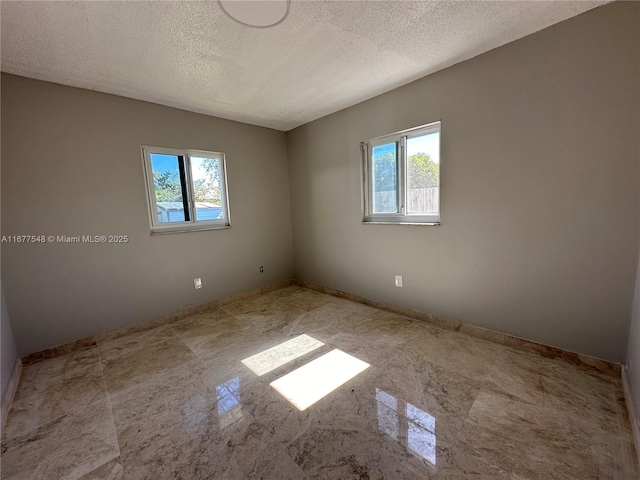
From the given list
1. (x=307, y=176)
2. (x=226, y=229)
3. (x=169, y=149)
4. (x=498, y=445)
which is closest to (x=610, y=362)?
(x=498, y=445)

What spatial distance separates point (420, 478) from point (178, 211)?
3176 millimetres

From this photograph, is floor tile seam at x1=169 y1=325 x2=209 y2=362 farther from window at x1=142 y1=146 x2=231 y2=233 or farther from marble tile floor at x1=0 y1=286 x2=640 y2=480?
window at x1=142 y1=146 x2=231 y2=233

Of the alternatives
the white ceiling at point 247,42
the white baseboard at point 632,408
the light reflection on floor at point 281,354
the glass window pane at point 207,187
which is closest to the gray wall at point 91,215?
the glass window pane at point 207,187

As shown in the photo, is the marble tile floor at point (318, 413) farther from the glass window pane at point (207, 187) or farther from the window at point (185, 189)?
the glass window pane at point (207, 187)

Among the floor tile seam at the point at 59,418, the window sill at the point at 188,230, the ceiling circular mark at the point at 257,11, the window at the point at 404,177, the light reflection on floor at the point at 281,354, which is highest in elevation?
the ceiling circular mark at the point at 257,11

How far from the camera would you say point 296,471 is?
123cm

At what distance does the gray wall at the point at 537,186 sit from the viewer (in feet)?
5.48

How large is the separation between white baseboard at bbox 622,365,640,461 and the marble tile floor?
40 millimetres

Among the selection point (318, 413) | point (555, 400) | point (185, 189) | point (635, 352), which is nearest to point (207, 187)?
point (185, 189)

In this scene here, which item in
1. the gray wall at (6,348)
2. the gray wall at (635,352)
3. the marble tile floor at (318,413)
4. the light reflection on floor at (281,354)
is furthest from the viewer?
the light reflection on floor at (281,354)

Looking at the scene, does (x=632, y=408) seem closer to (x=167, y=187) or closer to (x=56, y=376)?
(x=56, y=376)

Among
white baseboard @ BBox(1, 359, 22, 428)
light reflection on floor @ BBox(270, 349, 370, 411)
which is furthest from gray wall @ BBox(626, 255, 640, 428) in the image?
white baseboard @ BBox(1, 359, 22, 428)

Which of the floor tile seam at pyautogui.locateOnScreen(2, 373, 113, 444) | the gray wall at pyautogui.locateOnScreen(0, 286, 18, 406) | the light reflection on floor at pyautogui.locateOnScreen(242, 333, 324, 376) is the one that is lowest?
the light reflection on floor at pyautogui.locateOnScreen(242, 333, 324, 376)

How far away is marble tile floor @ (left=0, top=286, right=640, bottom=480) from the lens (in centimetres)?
125
